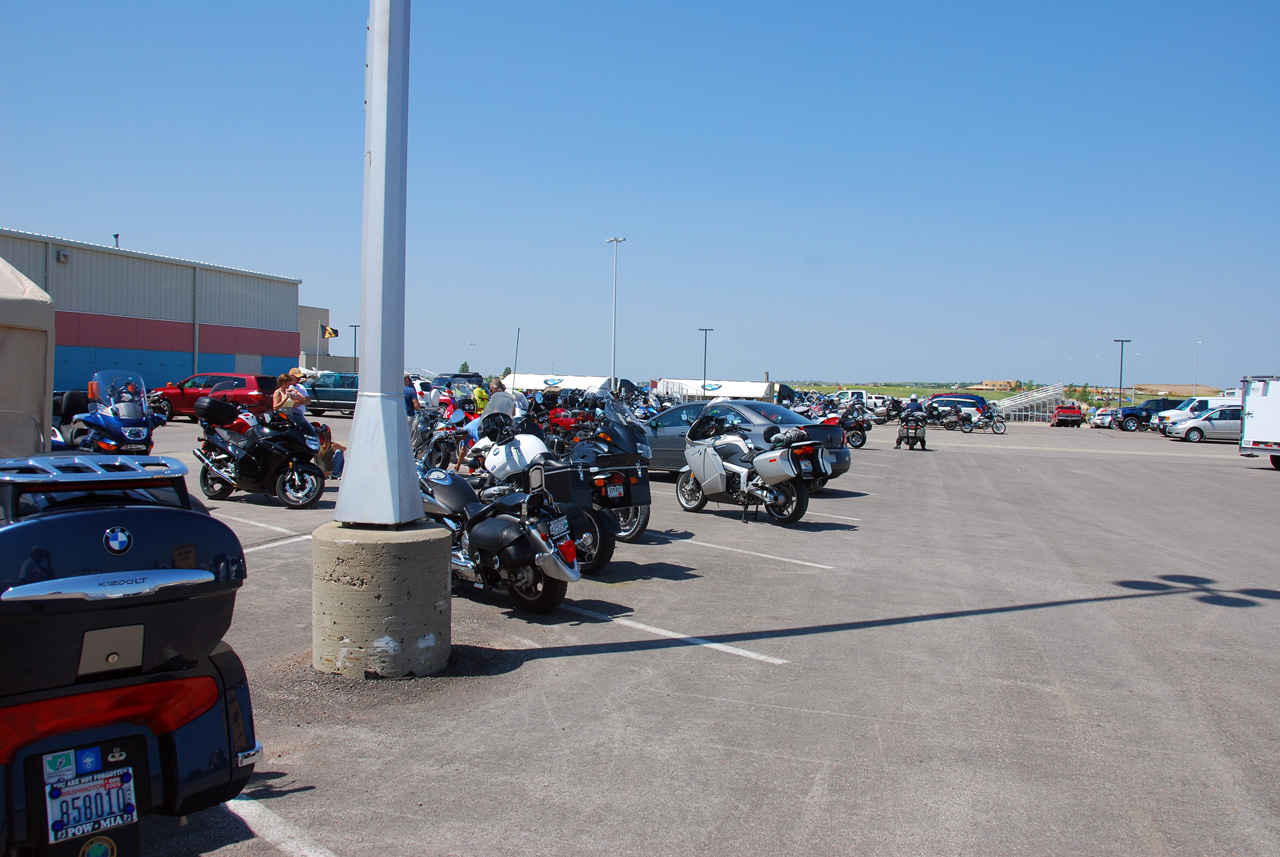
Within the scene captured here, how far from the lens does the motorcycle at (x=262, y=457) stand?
11188 millimetres

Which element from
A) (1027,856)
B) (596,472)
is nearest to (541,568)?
(596,472)

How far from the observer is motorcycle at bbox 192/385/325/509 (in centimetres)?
1119

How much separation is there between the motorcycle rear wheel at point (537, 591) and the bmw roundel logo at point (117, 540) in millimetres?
3898

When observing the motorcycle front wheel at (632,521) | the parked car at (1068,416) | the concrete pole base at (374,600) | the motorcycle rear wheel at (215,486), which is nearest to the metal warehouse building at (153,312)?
the motorcycle rear wheel at (215,486)

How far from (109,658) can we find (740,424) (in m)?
12.1

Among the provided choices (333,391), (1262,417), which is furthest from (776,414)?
(333,391)

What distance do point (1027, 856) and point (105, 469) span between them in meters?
3.62

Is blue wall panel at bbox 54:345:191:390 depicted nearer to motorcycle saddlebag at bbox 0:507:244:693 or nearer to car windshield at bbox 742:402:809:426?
car windshield at bbox 742:402:809:426

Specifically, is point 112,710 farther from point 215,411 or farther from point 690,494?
point 690,494

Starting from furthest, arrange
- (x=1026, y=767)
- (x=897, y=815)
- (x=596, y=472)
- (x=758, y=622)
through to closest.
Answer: (x=596, y=472), (x=758, y=622), (x=1026, y=767), (x=897, y=815)

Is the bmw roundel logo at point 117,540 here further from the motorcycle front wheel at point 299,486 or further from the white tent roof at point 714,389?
the white tent roof at point 714,389

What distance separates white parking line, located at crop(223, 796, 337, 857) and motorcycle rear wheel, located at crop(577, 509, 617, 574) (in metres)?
4.22

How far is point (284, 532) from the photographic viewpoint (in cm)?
959

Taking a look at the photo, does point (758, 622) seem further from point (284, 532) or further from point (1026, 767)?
point (284, 532)
